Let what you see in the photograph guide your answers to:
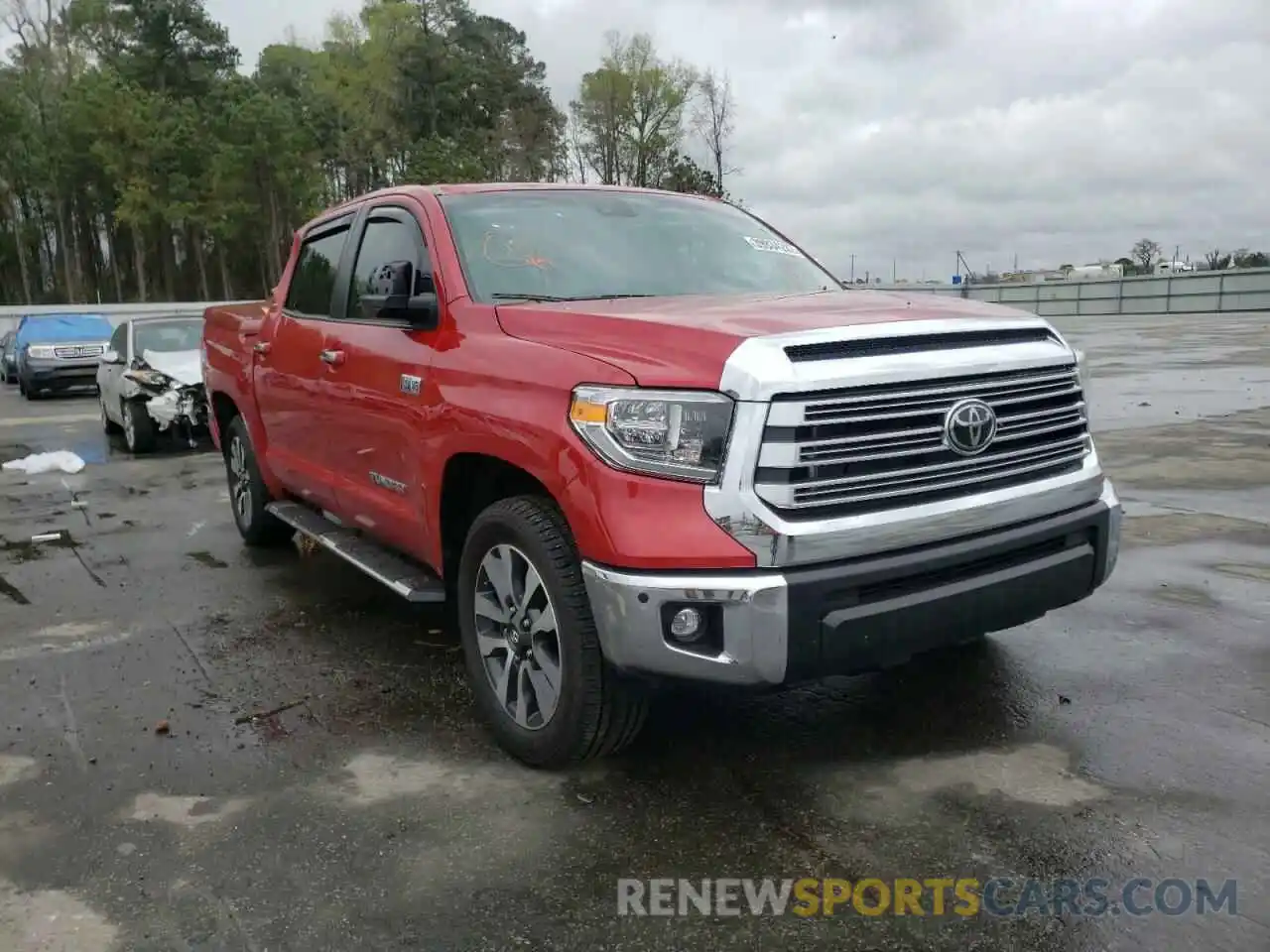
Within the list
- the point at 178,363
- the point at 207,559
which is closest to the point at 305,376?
the point at 207,559

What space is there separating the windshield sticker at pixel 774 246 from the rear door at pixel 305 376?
1920 millimetres

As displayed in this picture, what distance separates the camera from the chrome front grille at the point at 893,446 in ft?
9.75

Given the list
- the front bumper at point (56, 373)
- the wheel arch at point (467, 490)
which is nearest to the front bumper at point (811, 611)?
the wheel arch at point (467, 490)

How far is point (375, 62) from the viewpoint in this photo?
53656 millimetres

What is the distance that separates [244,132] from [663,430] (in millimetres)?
47801

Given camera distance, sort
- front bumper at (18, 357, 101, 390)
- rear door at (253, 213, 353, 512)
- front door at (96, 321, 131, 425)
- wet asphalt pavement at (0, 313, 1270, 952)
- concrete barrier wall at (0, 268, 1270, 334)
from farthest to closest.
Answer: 1. concrete barrier wall at (0, 268, 1270, 334)
2. front bumper at (18, 357, 101, 390)
3. front door at (96, 321, 131, 425)
4. rear door at (253, 213, 353, 512)
5. wet asphalt pavement at (0, 313, 1270, 952)

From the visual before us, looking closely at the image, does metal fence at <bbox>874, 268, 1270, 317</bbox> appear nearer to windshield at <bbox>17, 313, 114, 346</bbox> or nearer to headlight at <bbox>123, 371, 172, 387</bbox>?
windshield at <bbox>17, 313, 114, 346</bbox>

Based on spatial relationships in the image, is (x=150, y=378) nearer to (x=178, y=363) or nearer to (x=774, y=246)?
(x=178, y=363)

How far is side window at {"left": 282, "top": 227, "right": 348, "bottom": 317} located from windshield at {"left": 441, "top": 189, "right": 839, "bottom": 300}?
1.04 m

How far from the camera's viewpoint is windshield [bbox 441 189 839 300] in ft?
13.6

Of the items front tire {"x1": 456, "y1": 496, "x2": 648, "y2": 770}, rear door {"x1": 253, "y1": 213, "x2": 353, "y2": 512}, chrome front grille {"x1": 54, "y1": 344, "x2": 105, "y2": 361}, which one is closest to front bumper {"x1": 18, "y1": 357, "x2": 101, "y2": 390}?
chrome front grille {"x1": 54, "y1": 344, "x2": 105, "y2": 361}

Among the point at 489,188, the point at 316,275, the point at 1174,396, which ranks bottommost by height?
the point at 1174,396

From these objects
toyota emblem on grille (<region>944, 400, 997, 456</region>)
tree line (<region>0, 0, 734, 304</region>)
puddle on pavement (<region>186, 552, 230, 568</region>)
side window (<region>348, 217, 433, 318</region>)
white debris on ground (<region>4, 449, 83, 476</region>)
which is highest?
tree line (<region>0, 0, 734, 304</region>)

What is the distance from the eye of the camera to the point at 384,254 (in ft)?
15.8
